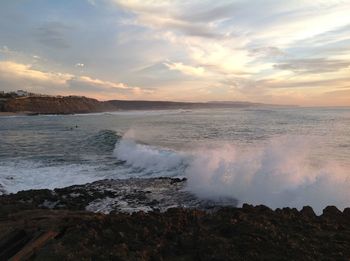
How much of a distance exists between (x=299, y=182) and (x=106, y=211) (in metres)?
5.89

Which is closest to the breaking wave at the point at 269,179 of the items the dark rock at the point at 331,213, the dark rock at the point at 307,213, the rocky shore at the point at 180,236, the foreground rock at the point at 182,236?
the dark rock at the point at 331,213

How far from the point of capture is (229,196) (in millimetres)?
12195

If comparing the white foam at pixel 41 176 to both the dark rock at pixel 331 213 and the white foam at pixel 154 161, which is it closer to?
the white foam at pixel 154 161

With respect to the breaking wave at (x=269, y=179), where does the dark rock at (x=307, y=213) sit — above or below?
Answer: above

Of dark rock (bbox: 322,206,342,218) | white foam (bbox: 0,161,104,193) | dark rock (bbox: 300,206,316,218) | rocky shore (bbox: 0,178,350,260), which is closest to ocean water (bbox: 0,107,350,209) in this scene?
white foam (bbox: 0,161,104,193)

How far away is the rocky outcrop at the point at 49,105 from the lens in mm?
119438

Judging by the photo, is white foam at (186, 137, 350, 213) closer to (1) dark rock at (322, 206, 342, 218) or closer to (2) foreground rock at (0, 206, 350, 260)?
(1) dark rock at (322, 206, 342, 218)

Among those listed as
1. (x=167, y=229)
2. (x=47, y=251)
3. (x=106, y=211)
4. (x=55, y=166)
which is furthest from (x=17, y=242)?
(x=55, y=166)

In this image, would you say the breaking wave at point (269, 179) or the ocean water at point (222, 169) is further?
the ocean water at point (222, 169)

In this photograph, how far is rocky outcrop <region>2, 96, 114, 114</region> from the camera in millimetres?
119438

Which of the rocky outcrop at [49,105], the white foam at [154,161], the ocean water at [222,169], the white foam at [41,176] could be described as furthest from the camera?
the rocky outcrop at [49,105]

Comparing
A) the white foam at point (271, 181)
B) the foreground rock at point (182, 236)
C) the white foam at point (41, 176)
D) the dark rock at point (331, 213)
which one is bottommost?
the white foam at point (41, 176)

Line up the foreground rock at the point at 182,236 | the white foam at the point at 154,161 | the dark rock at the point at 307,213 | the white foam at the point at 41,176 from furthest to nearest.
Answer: the white foam at the point at 154,161 → the white foam at the point at 41,176 → the dark rock at the point at 307,213 → the foreground rock at the point at 182,236

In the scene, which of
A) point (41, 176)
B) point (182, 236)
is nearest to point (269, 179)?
point (182, 236)
